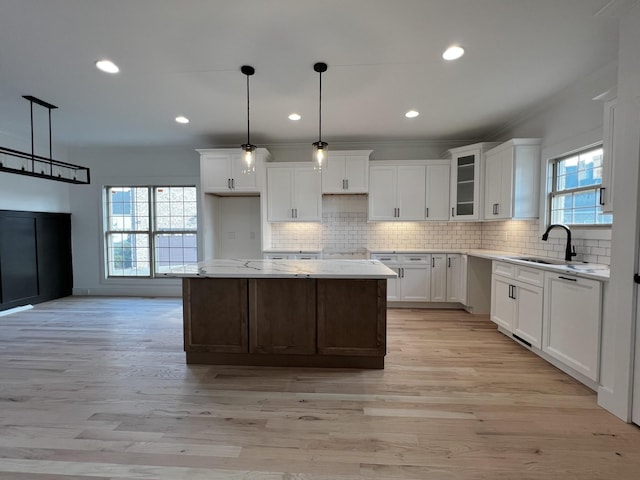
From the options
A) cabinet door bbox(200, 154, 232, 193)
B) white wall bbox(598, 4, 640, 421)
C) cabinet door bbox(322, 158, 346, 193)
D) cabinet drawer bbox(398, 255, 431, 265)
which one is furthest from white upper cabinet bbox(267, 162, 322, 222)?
white wall bbox(598, 4, 640, 421)

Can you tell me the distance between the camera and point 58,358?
2934mm

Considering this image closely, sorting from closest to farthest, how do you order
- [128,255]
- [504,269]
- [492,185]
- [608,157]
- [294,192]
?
1. [608,157]
2. [504,269]
3. [492,185]
4. [294,192]
5. [128,255]

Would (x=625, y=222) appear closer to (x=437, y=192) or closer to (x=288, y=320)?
(x=288, y=320)

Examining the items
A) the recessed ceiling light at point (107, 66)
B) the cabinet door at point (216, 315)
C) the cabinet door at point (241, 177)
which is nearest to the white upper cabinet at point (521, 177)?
the cabinet door at point (216, 315)

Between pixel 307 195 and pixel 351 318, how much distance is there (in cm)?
264

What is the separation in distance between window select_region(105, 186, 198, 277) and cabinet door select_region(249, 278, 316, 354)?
337 cm

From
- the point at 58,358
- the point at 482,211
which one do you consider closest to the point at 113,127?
the point at 58,358

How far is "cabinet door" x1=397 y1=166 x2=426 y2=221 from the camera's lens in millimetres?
4789

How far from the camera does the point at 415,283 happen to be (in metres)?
4.64

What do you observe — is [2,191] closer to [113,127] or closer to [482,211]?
[113,127]

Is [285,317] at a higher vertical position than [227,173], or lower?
lower

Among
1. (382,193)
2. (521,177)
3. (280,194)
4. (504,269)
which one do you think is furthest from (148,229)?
(521,177)

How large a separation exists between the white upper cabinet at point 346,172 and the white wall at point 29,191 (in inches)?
184

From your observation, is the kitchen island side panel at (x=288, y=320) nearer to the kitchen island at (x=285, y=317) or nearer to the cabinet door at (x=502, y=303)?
the kitchen island at (x=285, y=317)
